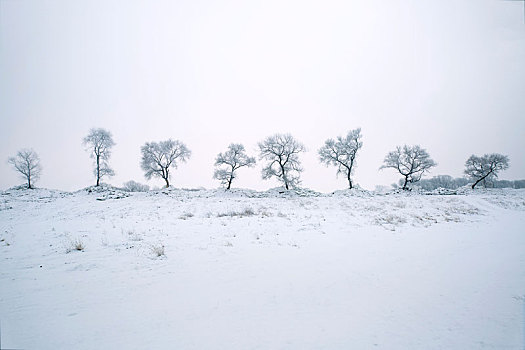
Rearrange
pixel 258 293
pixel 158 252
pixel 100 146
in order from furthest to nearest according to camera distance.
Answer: pixel 100 146, pixel 158 252, pixel 258 293

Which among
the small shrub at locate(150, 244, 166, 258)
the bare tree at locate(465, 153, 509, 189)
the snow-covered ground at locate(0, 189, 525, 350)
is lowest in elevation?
the snow-covered ground at locate(0, 189, 525, 350)

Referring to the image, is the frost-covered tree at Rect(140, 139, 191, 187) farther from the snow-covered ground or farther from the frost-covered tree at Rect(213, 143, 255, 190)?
the snow-covered ground

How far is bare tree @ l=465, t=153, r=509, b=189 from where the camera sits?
3891 cm

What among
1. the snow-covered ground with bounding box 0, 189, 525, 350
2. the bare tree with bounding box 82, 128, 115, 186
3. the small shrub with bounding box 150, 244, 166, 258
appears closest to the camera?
the snow-covered ground with bounding box 0, 189, 525, 350

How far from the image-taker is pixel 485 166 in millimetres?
40812

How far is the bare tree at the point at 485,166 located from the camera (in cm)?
3891

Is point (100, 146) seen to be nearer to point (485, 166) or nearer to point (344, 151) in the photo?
point (344, 151)

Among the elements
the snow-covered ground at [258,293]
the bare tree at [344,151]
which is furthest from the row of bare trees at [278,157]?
the snow-covered ground at [258,293]

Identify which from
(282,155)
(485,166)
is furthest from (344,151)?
(485,166)

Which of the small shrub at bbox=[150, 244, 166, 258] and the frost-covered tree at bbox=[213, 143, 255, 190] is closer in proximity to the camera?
the small shrub at bbox=[150, 244, 166, 258]

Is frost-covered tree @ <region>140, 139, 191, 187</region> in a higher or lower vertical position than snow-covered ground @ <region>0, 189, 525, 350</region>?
higher

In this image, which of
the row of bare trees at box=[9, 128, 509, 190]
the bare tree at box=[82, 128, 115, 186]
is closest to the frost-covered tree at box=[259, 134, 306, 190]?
the row of bare trees at box=[9, 128, 509, 190]

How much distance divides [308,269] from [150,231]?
6.32 metres

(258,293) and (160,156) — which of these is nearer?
(258,293)
